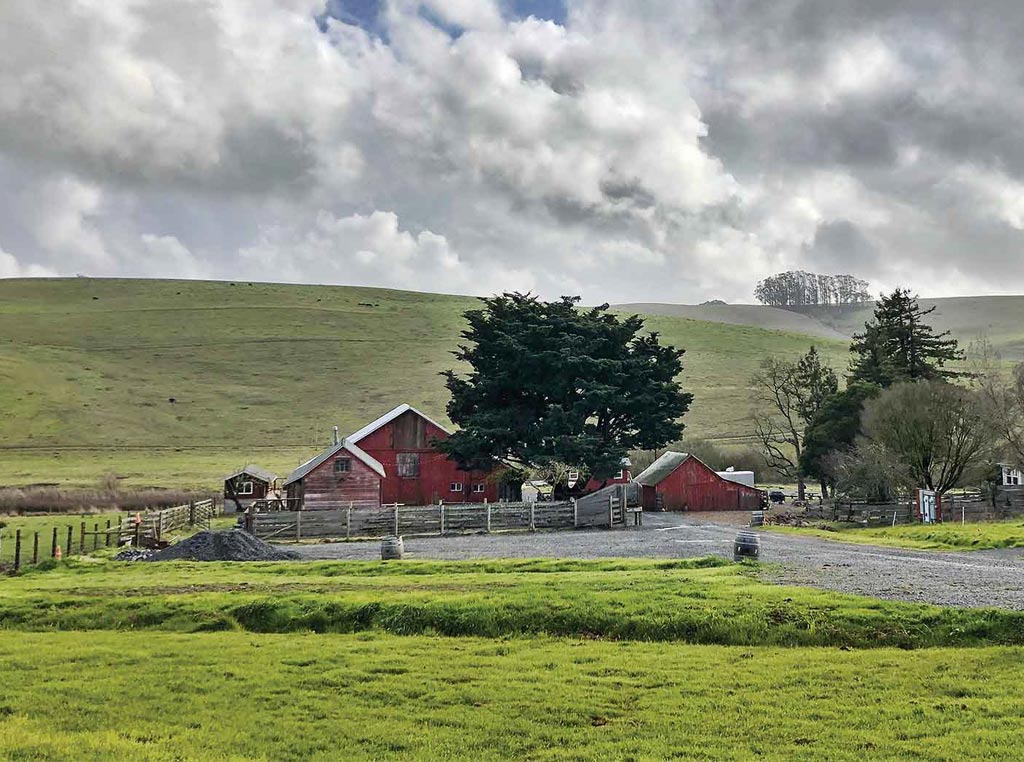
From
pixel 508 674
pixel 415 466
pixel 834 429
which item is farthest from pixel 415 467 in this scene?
pixel 508 674

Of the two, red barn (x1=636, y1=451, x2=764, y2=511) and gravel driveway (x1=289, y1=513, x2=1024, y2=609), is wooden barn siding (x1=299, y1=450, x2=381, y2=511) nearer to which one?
gravel driveway (x1=289, y1=513, x2=1024, y2=609)

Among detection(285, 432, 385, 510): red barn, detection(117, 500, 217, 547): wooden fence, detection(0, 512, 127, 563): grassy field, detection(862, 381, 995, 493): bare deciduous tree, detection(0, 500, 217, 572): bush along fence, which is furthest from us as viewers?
detection(285, 432, 385, 510): red barn

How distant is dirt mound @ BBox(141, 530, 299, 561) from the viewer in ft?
101

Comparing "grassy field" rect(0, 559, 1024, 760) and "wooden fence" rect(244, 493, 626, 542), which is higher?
"wooden fence" rect(244, 493, 626, 542)

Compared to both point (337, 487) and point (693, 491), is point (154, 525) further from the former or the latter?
point (693, 491)

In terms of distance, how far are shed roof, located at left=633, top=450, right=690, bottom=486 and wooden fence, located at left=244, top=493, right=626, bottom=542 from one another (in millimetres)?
16672

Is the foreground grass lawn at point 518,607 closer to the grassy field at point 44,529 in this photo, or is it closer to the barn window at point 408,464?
the grassy field at point 44,529

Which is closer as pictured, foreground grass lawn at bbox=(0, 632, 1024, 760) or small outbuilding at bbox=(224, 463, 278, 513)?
foreground grass lawn at bbox=(0, 632, 1024, 760)

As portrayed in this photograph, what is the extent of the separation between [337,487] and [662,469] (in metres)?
25.2

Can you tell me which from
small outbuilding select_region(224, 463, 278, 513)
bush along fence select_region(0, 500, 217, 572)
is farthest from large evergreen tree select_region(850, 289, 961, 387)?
bush along fence select_region(0, 500, 217, 572)

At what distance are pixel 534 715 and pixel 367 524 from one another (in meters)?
35.5

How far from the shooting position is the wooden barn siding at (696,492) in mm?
63875

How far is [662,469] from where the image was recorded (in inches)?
2603

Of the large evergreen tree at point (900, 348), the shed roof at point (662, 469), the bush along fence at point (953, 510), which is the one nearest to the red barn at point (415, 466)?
the shed roof at point (662, 469)
